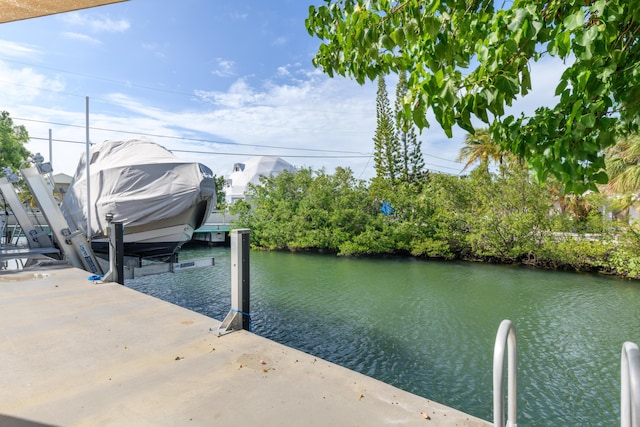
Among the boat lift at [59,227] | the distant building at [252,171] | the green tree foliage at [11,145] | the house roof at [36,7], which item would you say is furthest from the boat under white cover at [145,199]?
the distant building at [252,171]

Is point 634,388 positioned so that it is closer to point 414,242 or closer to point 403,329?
point 403,329

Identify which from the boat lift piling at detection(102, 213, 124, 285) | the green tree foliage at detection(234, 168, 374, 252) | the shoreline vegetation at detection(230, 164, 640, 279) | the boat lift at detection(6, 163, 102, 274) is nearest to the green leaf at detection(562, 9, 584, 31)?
the boat lift piling at detection(102, 213, 124, 285)

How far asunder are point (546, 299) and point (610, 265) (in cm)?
481

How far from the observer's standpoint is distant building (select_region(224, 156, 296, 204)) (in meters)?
38.5

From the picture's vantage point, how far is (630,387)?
108cm

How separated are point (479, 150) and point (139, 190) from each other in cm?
2098

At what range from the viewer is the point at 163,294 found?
30.1 feet

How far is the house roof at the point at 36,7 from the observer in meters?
1.86

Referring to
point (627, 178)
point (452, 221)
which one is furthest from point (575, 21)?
point (452, 221)

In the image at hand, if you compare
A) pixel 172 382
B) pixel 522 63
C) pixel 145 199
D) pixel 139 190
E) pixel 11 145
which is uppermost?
pixel 11 145

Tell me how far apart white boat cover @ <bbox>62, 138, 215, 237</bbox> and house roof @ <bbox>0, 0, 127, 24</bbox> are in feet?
20.0

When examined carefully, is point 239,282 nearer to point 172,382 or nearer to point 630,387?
point 172,382

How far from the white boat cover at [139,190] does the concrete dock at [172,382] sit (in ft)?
13.1

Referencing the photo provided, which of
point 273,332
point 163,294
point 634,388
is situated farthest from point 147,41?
point 634,388
